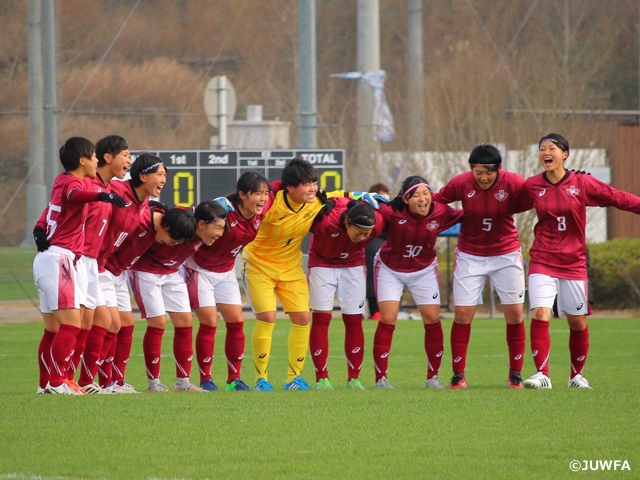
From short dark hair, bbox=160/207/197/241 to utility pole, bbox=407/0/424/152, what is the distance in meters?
13.8

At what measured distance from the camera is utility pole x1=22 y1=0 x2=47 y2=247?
62.4ft

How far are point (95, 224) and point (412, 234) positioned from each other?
2.59 meters

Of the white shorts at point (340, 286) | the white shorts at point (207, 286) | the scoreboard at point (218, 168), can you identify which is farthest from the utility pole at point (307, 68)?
the white shorts at point (207, 286)

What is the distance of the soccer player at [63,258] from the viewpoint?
789 cm

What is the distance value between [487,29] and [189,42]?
6633mm

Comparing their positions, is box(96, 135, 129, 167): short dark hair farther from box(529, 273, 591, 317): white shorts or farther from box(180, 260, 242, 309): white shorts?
box(529, 273, 591, 317): white shorts

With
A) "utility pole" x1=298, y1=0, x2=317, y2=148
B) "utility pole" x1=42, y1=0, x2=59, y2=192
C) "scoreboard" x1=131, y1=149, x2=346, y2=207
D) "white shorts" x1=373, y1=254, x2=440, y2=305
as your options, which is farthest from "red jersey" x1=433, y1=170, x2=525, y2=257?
"utility pole" x1=42, y1=0, x2=59, y2=192

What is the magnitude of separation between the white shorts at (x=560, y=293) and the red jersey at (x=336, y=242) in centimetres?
135

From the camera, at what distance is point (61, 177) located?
805 cm

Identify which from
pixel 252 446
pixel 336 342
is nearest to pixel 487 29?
pixel 336 342

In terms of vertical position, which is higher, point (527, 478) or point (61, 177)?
point (61, 177)

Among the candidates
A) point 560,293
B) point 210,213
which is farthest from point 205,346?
point 560,293

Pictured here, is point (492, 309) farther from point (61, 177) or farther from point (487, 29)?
point (61, 177)

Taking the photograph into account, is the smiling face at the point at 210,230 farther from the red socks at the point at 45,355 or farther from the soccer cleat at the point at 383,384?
the soccer cleat at the point at 383,384
